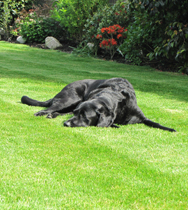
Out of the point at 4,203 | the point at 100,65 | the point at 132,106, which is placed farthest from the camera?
the point at 100,65

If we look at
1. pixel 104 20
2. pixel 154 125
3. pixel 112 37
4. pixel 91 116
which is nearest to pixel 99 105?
pixel 91 116

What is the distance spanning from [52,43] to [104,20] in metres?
4.11

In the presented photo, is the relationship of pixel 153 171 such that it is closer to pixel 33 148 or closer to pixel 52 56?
pixel 33 148

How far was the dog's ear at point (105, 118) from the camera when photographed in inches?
144

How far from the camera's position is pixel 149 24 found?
1004 centimetres

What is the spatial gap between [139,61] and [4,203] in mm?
10334

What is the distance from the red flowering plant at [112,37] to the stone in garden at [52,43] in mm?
3811

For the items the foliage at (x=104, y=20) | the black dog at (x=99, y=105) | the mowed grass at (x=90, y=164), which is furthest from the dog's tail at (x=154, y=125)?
the foliage at (x=104, y=20)

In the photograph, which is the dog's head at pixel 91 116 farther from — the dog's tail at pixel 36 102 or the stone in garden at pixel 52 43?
the stone in garden at pixel 52 43

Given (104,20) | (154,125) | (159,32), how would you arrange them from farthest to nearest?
1. (104,20)
2. (159,32)
3. (154,125)

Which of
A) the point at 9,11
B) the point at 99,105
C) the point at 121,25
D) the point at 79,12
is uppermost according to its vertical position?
the point at 79,12

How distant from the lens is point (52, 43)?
52.3 feet

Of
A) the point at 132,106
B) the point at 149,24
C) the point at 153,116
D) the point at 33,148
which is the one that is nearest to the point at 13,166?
the point at 33,148

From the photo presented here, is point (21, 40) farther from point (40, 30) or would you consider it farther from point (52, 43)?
point (52, 43)
